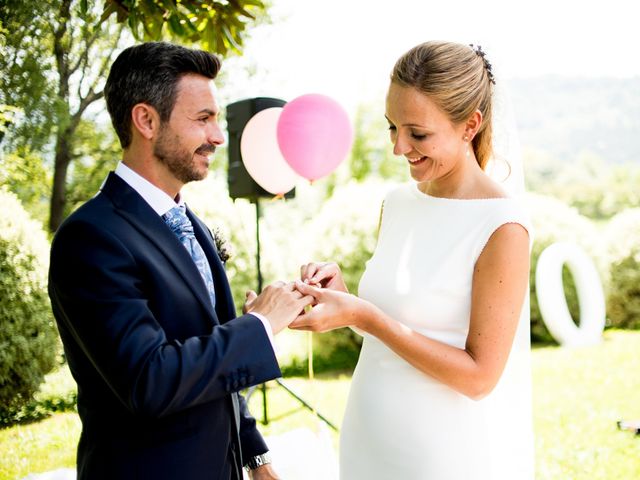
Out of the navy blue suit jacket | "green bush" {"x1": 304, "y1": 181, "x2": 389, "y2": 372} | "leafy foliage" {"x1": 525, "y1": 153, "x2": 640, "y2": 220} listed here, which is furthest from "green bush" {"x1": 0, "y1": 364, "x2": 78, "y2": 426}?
"leafy foliage" {"x1": 525, "y1": 153, "x2": 640, "y2": 220}

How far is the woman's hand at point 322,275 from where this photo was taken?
2.24m

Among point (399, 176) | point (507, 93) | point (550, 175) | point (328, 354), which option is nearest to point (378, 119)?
point (399, 176)

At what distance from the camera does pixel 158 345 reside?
1.49 meters

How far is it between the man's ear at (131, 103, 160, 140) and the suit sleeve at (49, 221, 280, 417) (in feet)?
1.25

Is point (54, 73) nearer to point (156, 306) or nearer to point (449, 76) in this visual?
point (449, 76)

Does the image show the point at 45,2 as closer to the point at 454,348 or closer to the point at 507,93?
the point at 507,93

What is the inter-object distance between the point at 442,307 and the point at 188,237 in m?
0.88

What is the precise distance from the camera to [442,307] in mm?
2094

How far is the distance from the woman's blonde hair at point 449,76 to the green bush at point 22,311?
552cm

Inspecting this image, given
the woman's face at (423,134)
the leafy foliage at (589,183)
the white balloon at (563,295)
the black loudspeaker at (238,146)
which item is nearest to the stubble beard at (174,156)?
the woman's face at (423,134)

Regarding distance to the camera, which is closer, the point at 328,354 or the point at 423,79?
the point at 423,79

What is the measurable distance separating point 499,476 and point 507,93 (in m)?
1.43

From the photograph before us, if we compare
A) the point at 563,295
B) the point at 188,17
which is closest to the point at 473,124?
the point at 188,17

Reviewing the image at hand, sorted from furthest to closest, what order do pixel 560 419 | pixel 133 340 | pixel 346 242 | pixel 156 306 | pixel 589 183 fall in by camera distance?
1. pixel 589 183
2. pixel 346 242
3. pixel 560 419
4. pixel 156 306
5. pixel 133 340
